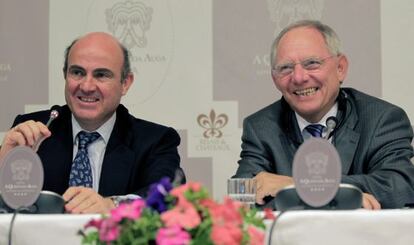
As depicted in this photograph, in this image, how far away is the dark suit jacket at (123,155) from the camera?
111 inches

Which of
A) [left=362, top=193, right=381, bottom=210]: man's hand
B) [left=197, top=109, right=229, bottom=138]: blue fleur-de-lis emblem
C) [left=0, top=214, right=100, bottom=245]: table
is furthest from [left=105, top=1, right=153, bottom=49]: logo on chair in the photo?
[left=0, top=214, right=100, bottom=245]: table

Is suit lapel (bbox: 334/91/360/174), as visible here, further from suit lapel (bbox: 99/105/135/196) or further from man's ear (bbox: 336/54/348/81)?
suit lapel (bbox: 99/105/135/196)

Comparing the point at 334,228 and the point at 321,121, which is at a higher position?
the point at 321,121

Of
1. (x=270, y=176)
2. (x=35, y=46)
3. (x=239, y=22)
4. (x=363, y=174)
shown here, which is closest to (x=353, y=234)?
(x=270, y=176)

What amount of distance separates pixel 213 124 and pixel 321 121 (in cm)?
86

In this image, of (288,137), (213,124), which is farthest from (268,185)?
(213,124)

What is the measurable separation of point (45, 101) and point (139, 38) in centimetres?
51

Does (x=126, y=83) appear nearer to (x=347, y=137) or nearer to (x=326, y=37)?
(x=326, y=37)

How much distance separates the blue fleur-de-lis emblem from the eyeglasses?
82cm

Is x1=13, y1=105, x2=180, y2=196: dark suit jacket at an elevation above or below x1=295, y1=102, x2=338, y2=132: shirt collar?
below

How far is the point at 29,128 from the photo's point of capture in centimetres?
254

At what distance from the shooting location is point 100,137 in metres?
2.96

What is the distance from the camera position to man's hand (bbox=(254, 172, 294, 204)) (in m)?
2.40

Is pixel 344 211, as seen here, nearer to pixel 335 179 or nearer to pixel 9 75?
→ pixel 335 179
